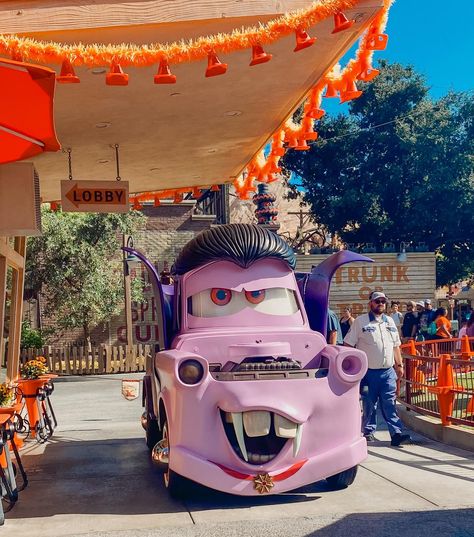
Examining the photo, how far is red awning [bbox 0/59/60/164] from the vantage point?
491 centimetres

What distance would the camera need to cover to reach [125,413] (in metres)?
12.5

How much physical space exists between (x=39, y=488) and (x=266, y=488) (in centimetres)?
249

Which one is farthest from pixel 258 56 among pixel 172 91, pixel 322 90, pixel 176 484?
pixel 176 484

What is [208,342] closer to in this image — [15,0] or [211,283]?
[211,283]

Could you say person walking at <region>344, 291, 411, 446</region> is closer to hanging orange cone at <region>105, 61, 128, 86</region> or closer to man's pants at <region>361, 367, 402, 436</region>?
Result: man's pants at <region>361, 367, 402, 436</region>

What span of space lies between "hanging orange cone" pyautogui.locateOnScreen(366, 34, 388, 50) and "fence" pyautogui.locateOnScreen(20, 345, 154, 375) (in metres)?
15.2

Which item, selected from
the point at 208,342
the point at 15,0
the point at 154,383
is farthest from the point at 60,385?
Answer: the point at 15,0

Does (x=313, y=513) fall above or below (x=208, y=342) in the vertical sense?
below

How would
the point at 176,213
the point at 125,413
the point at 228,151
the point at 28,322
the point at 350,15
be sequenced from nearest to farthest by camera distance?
1. the point at 350,15
2. the point at 228,151
3. the point at 125,413
4. the point at 28,322
5. the point at 176,213

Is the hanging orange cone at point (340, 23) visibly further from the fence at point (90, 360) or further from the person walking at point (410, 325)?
the fence at point (90, 360)

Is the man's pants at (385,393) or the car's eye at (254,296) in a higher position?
A: the car's eye at (254,296)

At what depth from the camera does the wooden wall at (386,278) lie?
2639 centimetres

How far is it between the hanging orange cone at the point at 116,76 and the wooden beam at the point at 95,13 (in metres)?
0.32

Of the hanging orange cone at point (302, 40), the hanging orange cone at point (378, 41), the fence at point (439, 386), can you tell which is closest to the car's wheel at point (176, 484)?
the hanging orange cone at point (302, 40)
